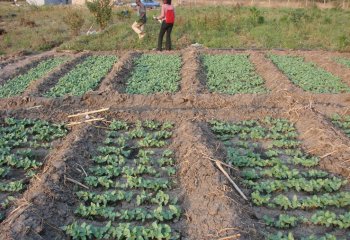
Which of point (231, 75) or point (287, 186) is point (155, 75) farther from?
point (287, 186)

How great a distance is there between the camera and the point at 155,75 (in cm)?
1145

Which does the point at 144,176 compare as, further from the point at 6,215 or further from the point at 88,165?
the point at 6,215

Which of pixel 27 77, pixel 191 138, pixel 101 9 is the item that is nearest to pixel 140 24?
pixel 101 9

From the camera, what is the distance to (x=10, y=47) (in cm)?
1770

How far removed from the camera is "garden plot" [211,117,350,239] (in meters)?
4.73

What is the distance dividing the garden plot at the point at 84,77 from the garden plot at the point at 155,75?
937 millimetres

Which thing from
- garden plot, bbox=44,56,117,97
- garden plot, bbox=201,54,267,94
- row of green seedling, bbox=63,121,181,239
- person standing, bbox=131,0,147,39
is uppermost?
person standing, bbox=131,0,147,39

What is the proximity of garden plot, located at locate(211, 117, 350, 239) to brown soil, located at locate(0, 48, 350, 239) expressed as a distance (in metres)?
0.22

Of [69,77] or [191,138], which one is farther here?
[69,77]

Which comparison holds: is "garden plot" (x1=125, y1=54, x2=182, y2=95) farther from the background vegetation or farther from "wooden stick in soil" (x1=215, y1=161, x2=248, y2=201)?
"wooden stick in soil" (x1=215, y1=161, x2=248, y2=201)

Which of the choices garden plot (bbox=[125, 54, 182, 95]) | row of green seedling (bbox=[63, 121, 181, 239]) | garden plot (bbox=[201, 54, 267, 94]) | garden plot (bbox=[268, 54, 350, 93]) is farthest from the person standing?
row of green seedling (bbox=[63, 121, 181, 239])

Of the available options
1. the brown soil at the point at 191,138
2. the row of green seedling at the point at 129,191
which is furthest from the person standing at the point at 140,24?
the row of green seedling at the point at 129,191

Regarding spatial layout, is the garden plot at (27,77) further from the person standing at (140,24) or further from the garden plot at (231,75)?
the garden plot at (231,75)

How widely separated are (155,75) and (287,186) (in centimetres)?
669
